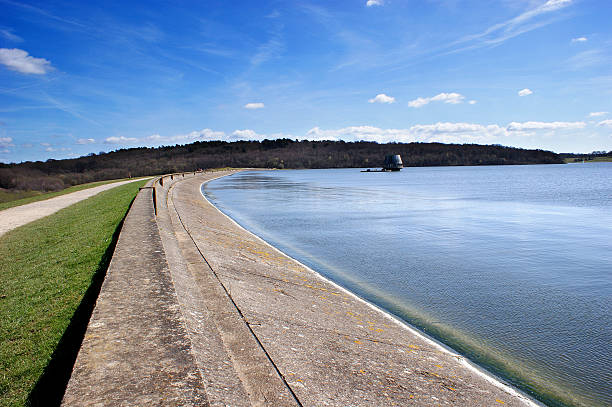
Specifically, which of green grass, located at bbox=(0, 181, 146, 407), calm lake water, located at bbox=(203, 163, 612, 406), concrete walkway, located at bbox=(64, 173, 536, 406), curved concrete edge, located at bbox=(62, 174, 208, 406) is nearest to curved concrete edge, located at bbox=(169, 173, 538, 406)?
concrete walkway, located at bbox=(64, 173, 536, 406)

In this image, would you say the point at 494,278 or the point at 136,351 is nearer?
the point at 136,351

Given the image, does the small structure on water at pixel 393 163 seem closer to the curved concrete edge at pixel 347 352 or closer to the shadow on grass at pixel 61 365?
the curved concrete edge at pixel 347 352

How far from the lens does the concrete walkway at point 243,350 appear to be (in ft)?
9.93

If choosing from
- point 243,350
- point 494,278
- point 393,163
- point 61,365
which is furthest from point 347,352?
point 393,163

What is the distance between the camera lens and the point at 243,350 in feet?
13.5

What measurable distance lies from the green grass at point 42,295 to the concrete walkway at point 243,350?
2.28ft

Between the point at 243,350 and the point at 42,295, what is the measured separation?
Answer: 4.02 m

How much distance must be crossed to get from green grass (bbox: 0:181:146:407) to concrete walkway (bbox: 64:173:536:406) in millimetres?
696

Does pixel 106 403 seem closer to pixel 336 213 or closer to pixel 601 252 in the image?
pixel 601 252

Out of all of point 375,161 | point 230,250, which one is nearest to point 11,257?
point 230,250

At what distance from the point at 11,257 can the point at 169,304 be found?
8124mm

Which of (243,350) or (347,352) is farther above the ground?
(243,350)

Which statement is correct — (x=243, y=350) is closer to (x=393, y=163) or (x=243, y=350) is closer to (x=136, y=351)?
(x=136, y=351)

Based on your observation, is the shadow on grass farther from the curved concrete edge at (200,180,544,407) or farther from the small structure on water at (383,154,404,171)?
the small structure on water at (383,154,404,171)
